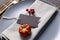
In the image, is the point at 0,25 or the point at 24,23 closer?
the point at 24,23

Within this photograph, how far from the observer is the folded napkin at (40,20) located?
668mm

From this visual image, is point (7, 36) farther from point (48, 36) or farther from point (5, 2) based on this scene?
point (5, 2)

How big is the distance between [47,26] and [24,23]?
0.46ft

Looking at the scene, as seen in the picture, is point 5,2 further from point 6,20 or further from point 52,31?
point 52,31

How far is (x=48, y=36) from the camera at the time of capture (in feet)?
2.23

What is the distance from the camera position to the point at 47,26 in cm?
73

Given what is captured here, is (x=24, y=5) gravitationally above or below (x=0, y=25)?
above

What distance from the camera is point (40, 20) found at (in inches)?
29.2

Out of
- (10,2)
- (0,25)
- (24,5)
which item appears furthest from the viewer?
(10,2)

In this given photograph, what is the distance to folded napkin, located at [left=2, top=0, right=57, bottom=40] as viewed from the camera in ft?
2.19

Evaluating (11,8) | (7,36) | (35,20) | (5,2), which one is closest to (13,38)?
(7,36)

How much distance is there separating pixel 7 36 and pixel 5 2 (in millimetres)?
476

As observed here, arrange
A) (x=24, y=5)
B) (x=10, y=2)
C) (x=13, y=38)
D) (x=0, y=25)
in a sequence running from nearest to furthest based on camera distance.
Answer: (x=13, y=38)
(x=0, y=25)
(x=24, y=5)
(x=10, y=2)

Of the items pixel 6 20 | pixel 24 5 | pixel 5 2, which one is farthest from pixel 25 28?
pixel 5 2
